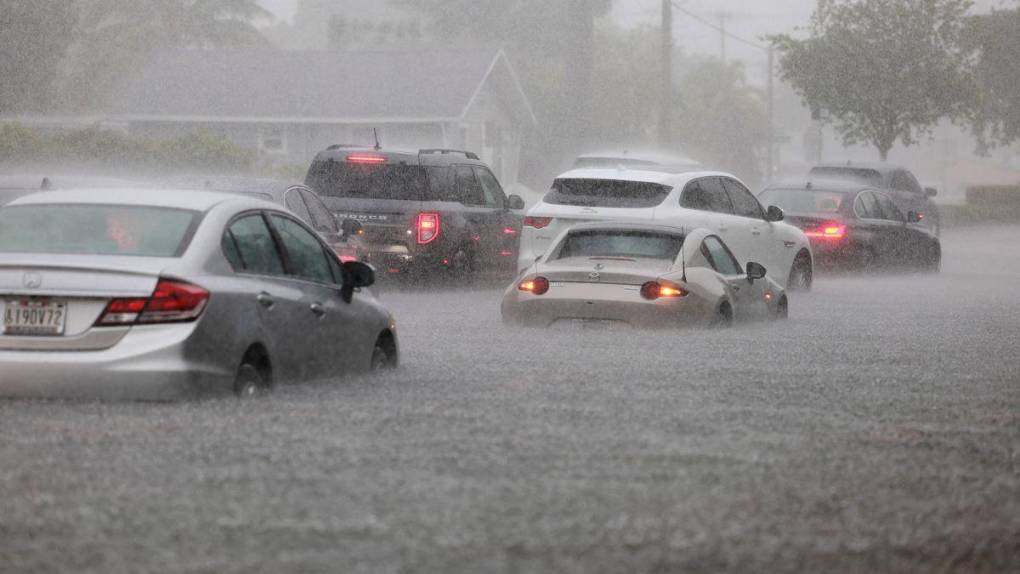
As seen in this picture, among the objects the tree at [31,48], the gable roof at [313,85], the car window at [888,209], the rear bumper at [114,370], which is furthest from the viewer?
the tree at [31,48]

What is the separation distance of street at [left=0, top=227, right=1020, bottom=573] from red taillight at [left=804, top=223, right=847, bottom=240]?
593 inches

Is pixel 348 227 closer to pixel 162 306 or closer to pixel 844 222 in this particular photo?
pixel 162 306

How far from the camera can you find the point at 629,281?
54.2 feet

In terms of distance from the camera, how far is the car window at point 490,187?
2583 centimetres

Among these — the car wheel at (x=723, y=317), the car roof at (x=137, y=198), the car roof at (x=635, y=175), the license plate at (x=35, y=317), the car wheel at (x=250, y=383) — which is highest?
the car roof at (x=137, y=198)

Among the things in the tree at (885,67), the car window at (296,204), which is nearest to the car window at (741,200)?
the car window at (296,204)

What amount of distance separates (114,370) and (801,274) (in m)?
16.2

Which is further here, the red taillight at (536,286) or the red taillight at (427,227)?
the red taillight at (427,227)

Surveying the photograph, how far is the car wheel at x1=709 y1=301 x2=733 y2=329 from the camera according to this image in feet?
56.0

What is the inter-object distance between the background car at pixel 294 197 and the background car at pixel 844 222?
971 centimetres

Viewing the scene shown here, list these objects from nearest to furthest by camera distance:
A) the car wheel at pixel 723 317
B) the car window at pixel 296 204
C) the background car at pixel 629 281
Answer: the background car at pixel 629 281, the car wheel at pixel 723 317, the car window at pixel 296 204

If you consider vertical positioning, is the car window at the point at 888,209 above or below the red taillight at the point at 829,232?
above

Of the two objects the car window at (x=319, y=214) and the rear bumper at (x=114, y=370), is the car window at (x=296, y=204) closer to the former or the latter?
the car window at (x=319, y=214)

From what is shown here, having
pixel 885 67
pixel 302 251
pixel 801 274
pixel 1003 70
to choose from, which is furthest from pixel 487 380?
pixel 1003 70
